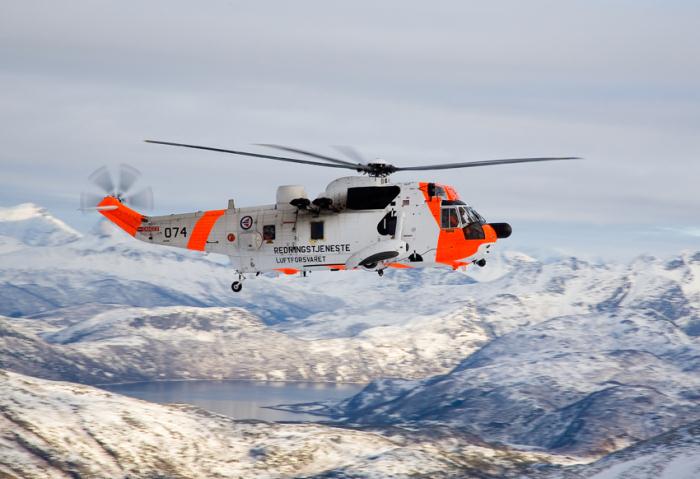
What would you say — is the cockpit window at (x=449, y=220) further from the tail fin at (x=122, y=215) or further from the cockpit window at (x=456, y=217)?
the tail fin at (x=122, y=215)

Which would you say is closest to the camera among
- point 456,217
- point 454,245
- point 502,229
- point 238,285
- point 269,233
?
point 454,245

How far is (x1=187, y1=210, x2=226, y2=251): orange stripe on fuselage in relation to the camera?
83625 millimetres

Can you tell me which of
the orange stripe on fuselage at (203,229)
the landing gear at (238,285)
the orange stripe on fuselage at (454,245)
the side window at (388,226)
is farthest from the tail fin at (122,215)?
the orange stripe on fuselage at (454,245)

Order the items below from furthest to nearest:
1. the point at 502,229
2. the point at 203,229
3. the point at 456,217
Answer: the point at 203,229
the point at 502,229
the point at 456,217

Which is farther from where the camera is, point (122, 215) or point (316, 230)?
point (122, 215)

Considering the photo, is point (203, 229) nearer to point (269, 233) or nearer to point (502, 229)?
point (269, 233)

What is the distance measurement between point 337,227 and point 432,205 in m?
7.64

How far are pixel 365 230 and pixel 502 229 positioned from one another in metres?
10.7

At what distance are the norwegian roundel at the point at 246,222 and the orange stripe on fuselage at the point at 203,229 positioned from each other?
2.43m

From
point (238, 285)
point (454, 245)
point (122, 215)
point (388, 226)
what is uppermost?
point (122, 215)

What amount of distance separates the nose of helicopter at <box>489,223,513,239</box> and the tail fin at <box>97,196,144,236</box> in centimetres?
3151

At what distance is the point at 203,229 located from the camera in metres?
83.9

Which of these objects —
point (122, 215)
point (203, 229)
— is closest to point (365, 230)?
point (203, 229)

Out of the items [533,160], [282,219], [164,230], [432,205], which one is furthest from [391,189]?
[164,230]
